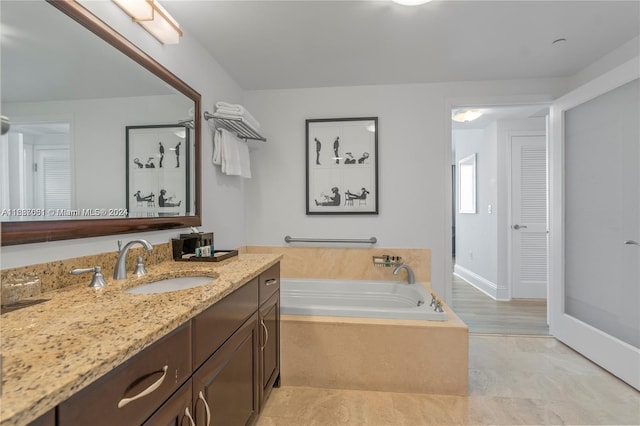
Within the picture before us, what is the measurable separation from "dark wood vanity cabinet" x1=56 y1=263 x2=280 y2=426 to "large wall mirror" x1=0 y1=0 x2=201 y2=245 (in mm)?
612

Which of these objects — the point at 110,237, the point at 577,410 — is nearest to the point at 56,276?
the point at 110,237

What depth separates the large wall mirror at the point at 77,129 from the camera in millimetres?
887

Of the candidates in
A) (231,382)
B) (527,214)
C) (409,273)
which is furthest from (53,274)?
(527,214)

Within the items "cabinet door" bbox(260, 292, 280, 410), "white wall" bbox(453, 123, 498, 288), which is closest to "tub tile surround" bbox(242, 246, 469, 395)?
"cabinet door" bbox(260, 292, 280, 410)

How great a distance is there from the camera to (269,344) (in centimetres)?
163

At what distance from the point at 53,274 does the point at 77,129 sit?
531mm

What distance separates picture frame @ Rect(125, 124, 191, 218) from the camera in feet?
4.43

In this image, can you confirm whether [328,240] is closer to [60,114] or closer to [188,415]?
[188,415]

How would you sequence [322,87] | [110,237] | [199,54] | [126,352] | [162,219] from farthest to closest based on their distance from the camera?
[322,87]
[199,54]
[162,219]
[110,237]
[126,352]

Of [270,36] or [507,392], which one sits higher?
[270,36]

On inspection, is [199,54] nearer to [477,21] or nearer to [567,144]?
[477,21]

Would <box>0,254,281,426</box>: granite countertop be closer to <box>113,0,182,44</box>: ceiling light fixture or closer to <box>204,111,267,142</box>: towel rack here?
<box>113,0,182,44</box>: ceiling light fixture

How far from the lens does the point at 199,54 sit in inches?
76.9

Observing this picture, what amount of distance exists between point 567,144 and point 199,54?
2.99m
